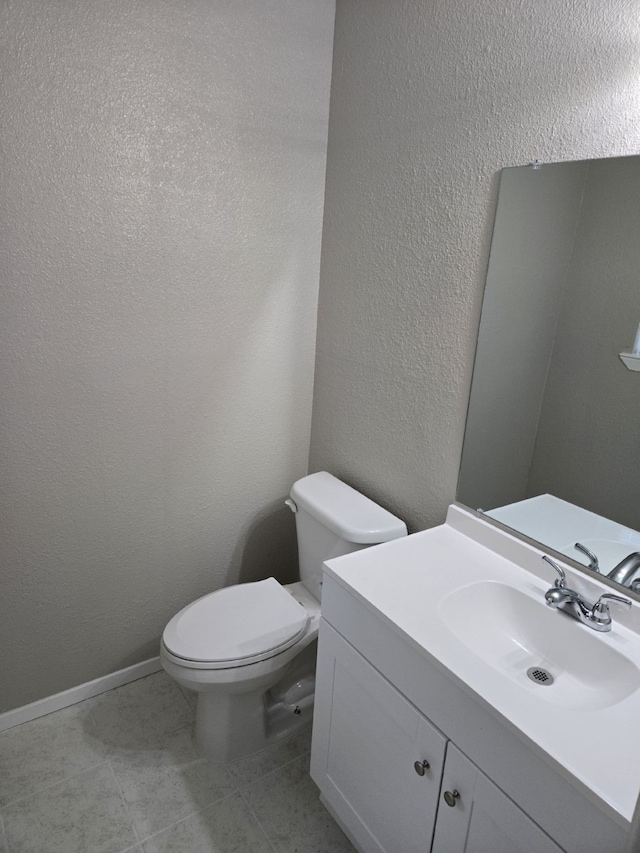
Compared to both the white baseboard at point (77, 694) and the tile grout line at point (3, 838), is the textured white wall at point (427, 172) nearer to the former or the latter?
the white baseboard at point (77, 694)

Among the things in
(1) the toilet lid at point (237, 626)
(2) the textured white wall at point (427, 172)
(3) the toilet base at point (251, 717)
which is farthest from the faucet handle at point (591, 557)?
(3) the toilet base at point (251, 717)

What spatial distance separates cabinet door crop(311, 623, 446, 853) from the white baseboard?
2.75ft

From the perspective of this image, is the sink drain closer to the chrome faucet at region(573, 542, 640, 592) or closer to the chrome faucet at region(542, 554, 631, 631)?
the chrome faucet at region(542, 554, 631, 631)

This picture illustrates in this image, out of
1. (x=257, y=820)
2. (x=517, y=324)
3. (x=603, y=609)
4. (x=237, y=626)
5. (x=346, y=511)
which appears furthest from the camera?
(x=346, y=511)

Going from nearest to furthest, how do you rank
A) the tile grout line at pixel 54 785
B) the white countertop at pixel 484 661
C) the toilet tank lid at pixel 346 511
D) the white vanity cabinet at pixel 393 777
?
the white countertop at pixel 484 661
the white vanity cabinet at pixel 393 777
the tile grout line at pixel 54 785
the toilet tank lid at pixel 346 511

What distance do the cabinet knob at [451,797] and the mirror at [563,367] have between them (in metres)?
0.57

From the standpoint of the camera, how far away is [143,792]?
1631mm

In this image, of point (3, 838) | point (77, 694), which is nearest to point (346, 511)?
point (77, 694)

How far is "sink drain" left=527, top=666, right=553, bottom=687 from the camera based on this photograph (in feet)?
3.82

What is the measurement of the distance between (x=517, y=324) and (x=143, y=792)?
1.72 metres

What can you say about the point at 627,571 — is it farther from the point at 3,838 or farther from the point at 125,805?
the point at 3,838

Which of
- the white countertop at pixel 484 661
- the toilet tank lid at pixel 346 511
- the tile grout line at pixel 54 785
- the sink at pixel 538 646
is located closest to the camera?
the white countertop at pixel 484 661

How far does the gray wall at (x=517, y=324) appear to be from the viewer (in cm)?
131

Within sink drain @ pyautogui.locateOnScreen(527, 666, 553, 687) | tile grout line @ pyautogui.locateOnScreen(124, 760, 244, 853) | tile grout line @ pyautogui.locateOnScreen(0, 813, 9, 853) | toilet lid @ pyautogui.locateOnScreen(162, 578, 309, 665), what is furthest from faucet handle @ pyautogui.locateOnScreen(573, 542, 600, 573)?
tile grout line @ pyautogui.locateOnScreen(0, 813, 9, 853)
